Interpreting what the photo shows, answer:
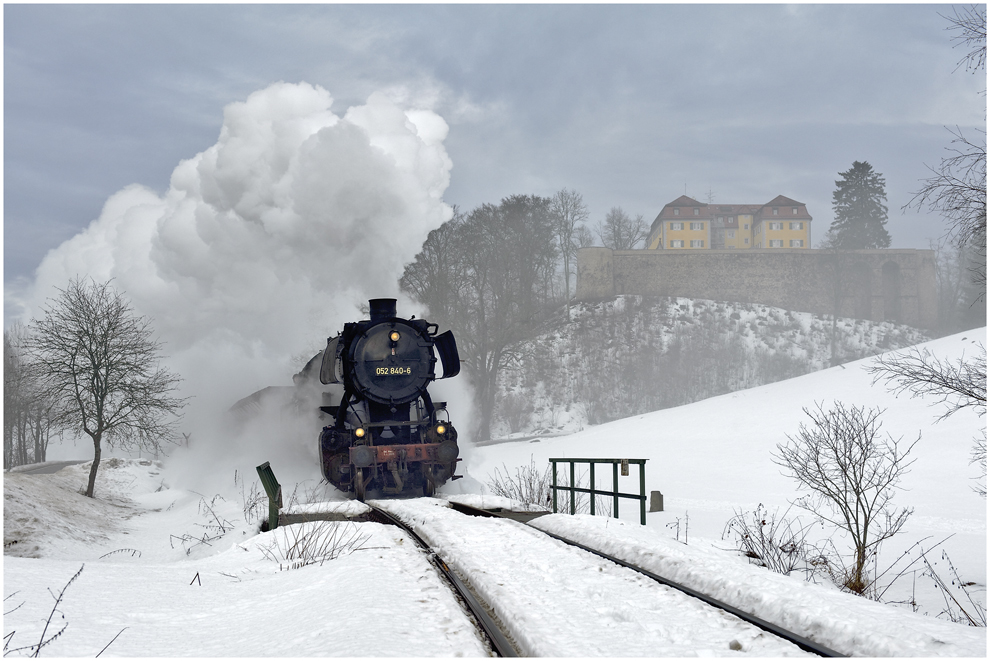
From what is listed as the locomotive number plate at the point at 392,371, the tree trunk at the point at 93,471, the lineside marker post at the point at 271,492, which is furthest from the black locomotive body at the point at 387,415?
the tree trunk at the point at 93,471

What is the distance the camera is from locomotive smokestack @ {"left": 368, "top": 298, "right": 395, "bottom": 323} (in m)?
13.8

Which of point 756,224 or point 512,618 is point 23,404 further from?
point 756,224

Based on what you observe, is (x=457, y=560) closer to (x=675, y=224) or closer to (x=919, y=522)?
(x=919, y=522)

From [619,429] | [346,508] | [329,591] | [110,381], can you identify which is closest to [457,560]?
[329,591]

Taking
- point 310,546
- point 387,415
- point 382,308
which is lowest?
point 310,546

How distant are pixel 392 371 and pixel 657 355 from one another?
140 ft

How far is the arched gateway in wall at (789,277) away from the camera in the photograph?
65.4 metres

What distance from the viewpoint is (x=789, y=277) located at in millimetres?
66062

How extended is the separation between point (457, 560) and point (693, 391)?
4592 cm

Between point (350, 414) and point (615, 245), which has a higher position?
point (615, 245)

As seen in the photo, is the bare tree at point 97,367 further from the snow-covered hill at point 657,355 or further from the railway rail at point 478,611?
the snow-covered hill at point 657,355

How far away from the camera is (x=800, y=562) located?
9539 mm

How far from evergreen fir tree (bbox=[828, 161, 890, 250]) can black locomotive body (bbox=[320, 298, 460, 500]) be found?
65698 mm

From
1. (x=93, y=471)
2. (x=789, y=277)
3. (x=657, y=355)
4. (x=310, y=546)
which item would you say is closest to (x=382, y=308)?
(x=310, y=546)
